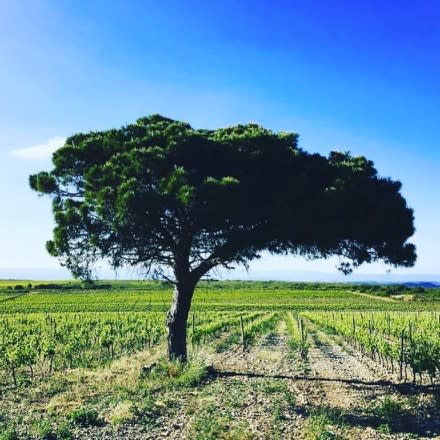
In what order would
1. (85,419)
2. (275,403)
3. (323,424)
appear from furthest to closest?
(275,403) → (85,419) → (323,424)

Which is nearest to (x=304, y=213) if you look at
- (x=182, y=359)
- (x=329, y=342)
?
(x=182, y=359)

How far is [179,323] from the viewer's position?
21141mm

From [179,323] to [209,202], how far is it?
20.6 feet

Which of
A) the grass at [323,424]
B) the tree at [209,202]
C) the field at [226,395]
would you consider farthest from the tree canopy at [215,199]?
the grass at [323,424]

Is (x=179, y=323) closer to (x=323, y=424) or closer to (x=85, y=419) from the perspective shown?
(x=85, y=419)

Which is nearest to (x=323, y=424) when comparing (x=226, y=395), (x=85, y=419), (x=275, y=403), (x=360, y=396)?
(x=275, y=403)

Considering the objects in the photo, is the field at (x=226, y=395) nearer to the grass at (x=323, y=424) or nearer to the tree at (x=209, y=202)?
the grass at (x=323, y=424)

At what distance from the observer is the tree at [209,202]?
17734 mm

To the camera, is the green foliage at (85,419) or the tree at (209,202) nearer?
the green foliage at (85,419)

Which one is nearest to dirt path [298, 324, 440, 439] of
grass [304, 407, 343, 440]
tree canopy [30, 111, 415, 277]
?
grass [304, 407, 343, 440]

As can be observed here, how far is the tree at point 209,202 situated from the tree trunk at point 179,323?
0.13 feet

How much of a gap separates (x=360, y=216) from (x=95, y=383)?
11527 millimetres

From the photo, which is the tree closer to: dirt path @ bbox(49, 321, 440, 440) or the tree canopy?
the tree canopy

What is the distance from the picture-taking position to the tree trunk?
21.1 m
